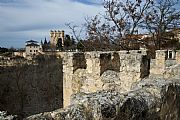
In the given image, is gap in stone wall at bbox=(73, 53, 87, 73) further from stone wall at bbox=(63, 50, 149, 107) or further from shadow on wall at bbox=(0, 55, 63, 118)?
shadow on wall at bbox=(0, 55, 63, 118)

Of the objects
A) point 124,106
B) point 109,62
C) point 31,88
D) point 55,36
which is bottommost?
point 31,88

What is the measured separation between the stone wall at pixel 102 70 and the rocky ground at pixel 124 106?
3.37 m

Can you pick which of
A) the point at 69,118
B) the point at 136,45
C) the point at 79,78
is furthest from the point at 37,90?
the point at 69,118

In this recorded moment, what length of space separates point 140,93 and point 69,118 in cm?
130

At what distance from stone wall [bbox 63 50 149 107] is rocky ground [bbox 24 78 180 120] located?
3371mm

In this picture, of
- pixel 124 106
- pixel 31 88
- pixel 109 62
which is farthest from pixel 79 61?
pixel 31 88

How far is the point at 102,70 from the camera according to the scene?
8.38 metres

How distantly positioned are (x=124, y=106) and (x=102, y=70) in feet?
18.1

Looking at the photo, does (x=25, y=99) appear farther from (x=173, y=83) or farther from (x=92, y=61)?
(x=173, y=83)

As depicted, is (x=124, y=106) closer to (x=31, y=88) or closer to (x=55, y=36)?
(x=31, y=88)

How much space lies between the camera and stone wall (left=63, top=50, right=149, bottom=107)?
7.68 metres

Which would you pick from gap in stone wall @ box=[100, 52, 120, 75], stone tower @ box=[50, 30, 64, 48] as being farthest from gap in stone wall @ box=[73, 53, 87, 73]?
stone tower @ box=[50, 30, 64, 48]

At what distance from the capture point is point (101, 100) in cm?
279

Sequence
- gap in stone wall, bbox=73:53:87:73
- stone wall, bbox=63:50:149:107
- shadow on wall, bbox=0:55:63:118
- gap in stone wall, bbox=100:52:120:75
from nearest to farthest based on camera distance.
Result: stone wall, bbox=63:50:149:107 → gap in stone wall, bbox=100:52:120:75 → gap in stone wall, bbox=73:53:87:73 → shadow on wall, bbox=0:55:63:118
